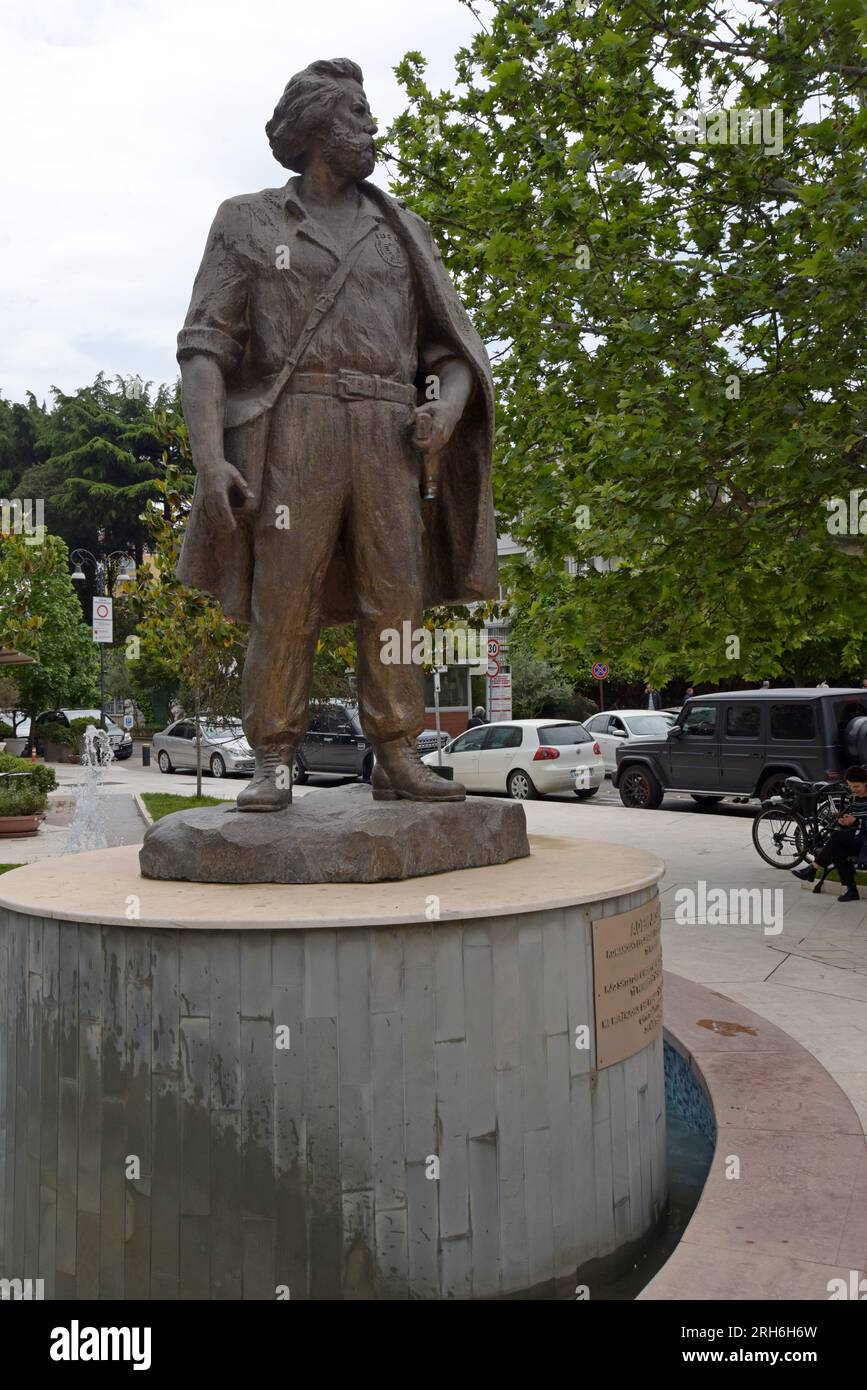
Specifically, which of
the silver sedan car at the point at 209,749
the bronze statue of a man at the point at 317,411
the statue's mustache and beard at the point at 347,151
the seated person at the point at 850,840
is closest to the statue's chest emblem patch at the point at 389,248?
the bronze statue of a man at the point at 317,411

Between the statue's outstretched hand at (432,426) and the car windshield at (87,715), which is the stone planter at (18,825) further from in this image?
the car windshield at (87,715)

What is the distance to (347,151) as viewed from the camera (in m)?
4.04

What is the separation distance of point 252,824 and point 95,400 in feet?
151

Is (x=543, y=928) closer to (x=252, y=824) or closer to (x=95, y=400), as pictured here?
(x=252, y=824)

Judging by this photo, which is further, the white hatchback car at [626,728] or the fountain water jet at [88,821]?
the white hatchback car at [626,728]

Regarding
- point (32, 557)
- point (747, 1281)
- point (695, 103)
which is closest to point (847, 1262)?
point (747, 1281)

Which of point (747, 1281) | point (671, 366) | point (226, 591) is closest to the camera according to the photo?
point (747, 1281)

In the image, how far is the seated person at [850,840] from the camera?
8.71 metres

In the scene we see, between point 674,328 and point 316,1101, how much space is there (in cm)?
630

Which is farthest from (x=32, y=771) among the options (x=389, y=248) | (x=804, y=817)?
(x=389, y=248)

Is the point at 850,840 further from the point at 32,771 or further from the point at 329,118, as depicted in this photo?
the point at 32,771

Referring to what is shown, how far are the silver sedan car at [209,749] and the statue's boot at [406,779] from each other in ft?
64.2

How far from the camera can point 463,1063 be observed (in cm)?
298

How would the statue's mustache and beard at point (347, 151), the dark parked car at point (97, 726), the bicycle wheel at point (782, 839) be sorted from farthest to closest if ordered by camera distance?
the dark parked car at point (97, 726)
the bicycle wheel at point (782, 839)
the statue's mustache and beard at point (347, 151)
